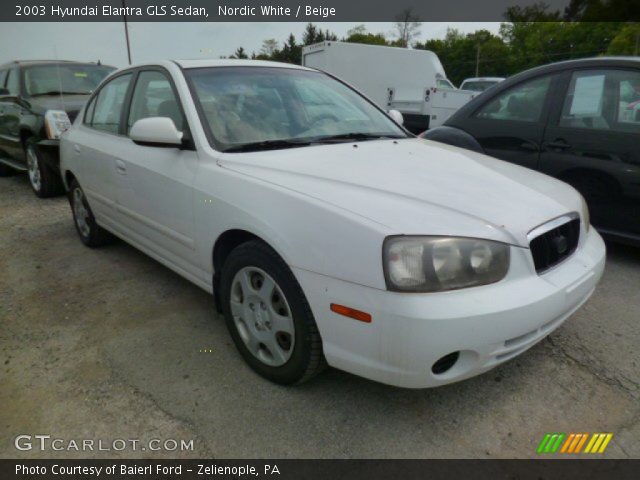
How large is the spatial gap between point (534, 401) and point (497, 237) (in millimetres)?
829

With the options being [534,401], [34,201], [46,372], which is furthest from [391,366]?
[34,201]

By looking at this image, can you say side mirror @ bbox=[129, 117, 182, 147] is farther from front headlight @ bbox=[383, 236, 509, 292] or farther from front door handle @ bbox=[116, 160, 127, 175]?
front headlight @ bbox=[383, 236, 509, 292]

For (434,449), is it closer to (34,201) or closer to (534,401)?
(534,401)

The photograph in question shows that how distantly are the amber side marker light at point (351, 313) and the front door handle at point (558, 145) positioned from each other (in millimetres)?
2691

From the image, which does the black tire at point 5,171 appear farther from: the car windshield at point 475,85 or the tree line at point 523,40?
the tree line at point 523,40

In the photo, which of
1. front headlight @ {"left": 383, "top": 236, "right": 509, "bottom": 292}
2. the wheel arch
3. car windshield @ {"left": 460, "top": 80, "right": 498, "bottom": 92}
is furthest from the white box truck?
front headlight @ {"left": 383, "top": 236, "right": 509, "bottom": 292}

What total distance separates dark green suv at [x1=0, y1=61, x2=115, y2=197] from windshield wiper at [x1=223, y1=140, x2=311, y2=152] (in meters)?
3.91

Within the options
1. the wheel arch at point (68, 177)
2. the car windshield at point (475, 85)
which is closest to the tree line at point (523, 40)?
the car windshield at point (475, 85)

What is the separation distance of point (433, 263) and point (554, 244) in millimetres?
680

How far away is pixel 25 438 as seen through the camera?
1960 mm

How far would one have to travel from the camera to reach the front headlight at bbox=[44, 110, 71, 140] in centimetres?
544

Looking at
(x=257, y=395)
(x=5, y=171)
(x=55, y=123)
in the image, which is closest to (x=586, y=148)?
(x=257, y=395)

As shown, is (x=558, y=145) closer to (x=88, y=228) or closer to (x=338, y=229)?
(x=338, y=229)
